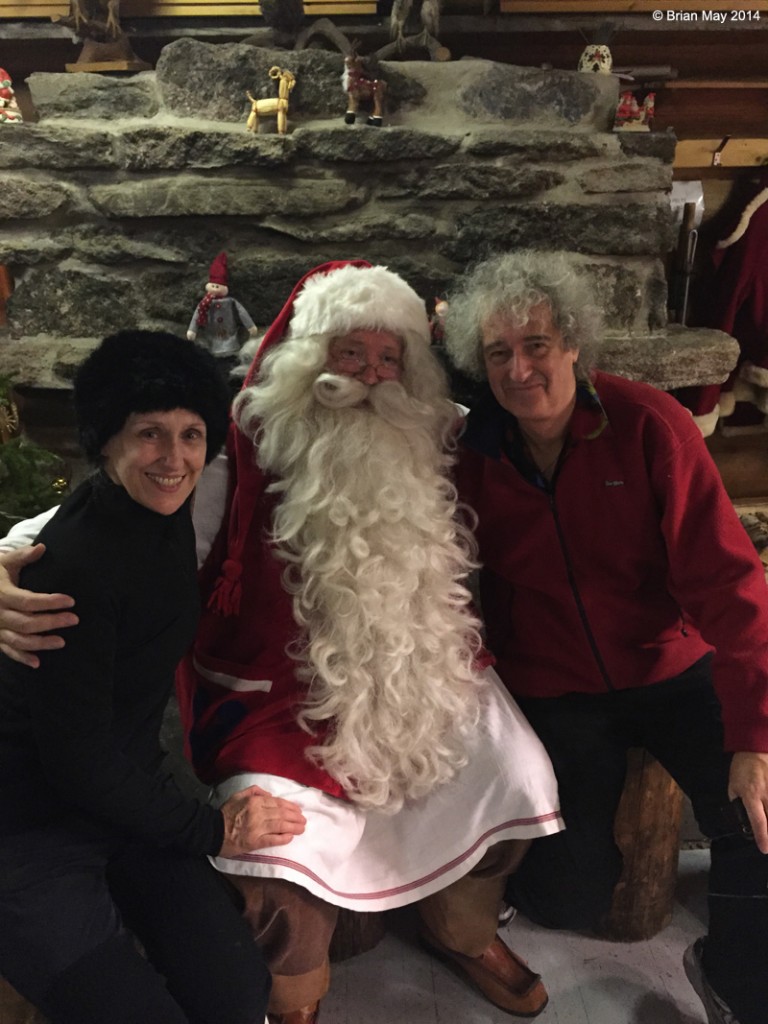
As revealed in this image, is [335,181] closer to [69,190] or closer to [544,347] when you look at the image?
[69,190]

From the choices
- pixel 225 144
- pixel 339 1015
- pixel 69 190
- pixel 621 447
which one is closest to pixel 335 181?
pixel 225 144

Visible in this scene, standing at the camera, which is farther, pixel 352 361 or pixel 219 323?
pixel 219 323

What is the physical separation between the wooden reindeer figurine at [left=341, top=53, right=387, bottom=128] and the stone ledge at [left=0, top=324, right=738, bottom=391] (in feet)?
2.90

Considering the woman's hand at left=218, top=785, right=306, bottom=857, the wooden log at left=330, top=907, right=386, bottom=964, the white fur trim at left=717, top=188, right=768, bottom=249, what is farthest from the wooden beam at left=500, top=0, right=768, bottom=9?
the wooden log at left=330, top=907, right=386, bottom=964

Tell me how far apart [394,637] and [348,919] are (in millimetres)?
636

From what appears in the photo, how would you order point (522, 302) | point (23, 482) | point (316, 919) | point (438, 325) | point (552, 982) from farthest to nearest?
point (438, 325)
point (23, 482)
point (552, 982)
point (522, 302)
point (316, 919)

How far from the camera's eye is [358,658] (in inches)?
51.6

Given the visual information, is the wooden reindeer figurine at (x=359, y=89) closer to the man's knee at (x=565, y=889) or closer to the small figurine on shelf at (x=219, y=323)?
the small figurine on shelf at (x=219, y=323)

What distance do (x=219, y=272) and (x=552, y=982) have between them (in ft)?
5.99

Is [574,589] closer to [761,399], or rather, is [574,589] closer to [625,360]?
[625,360]

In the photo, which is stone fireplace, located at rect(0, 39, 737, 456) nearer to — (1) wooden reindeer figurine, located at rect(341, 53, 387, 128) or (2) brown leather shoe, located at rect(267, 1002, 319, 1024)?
(1) wooden reindeer figurine, located at rect(341, 53, 387, 128)

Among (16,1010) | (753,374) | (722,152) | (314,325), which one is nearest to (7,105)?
(314,325)

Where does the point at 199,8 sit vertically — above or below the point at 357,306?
above

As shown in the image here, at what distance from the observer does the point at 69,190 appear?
187 centimetres
